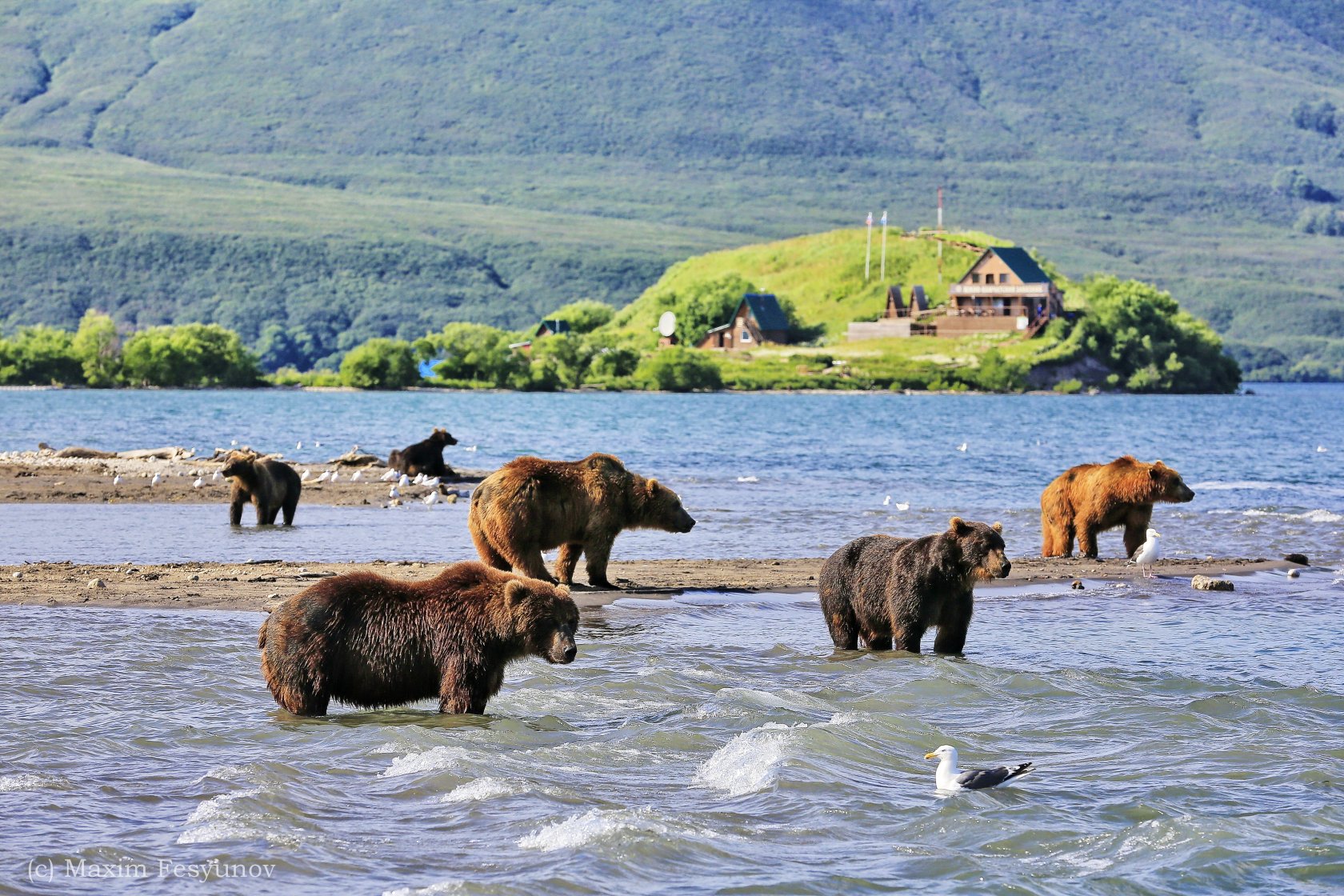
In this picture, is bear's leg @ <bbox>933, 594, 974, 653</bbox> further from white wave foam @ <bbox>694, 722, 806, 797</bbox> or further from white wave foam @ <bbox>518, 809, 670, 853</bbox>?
white wave foam @ <bbox>518, 809, 670, 853</bbox>

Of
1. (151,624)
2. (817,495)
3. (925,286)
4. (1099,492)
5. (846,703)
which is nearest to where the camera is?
(846,703)

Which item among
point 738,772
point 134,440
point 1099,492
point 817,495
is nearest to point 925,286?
point 134,440

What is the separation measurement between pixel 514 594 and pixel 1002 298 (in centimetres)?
13710

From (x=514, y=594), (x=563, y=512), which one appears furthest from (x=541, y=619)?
(x=563, y=512)

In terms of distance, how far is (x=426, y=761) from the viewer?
34.3ft

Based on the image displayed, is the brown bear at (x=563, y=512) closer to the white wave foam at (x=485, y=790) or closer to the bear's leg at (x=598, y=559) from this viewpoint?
the bear's leg at (x=598, y=559)

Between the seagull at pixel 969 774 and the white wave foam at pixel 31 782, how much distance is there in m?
5.05

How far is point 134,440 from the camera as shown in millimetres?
52750

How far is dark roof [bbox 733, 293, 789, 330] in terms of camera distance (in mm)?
151000

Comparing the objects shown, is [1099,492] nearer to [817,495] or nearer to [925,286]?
[817,495]

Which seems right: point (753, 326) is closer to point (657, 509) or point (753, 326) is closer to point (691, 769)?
point (657, 509)

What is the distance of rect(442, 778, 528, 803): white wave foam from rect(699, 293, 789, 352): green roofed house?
140 metres

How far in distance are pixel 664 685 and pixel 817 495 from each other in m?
21.6

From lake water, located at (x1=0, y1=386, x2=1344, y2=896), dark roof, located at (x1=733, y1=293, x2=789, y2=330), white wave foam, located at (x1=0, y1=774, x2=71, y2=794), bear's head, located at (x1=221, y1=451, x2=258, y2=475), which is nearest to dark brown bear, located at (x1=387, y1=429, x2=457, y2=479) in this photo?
bear's head, located at (x1=221, y1=451, x2=258, y2=475)
